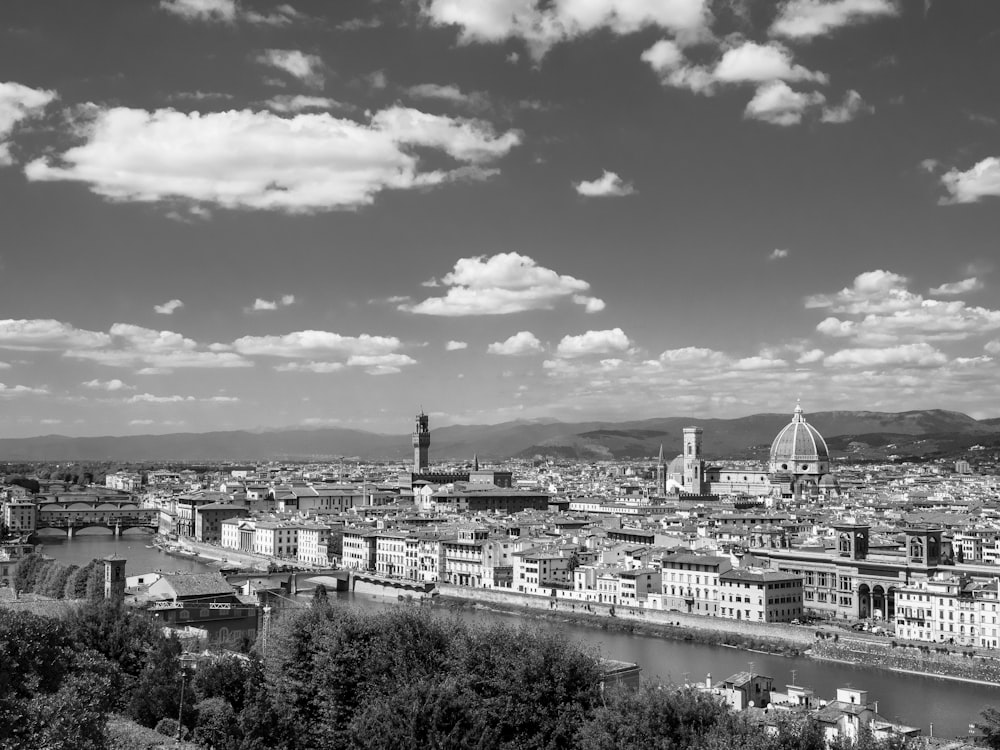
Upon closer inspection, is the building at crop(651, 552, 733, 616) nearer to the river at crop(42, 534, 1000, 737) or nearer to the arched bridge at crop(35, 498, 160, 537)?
the river at crop(42, 534, 1000, 737)

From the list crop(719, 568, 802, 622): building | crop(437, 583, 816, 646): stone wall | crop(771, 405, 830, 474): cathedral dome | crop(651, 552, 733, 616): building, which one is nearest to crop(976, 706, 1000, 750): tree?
crop(437, 583, 816, 646): stone wall

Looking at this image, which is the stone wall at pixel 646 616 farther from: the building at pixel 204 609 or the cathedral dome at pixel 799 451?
the cathedral dome at pixel 799 451

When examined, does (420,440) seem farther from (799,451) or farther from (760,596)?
(760,596)

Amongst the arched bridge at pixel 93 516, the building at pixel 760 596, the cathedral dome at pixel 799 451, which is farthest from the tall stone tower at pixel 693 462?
the building at pixel 760 596

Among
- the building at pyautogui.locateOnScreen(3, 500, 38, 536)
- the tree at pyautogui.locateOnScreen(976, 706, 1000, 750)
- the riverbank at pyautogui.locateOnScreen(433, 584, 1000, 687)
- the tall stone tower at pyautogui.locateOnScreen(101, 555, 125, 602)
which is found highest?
the tall stone tower at pyautogui.locateOnScreen(101, 555, 125, 602)

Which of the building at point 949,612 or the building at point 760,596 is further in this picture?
the building at point 760,596

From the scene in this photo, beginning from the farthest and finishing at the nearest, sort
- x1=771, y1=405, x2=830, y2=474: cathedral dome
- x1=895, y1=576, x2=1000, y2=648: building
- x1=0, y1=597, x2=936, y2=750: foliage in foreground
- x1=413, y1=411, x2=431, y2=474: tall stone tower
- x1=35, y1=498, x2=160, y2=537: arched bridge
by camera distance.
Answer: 1. x1=413, y1=411, x2=431, y2=474: tall stone tower
2. x1=771, y1=405, x2=830, y2=474: cathedral dome
3. x1=35, y1=498, x2=160, y2=537: arched bridge
4. x1=895, y1=576, x2=1000, y2=648: building
5. x1=0, y1=597, x2=936, y2=750: foliage in foreground

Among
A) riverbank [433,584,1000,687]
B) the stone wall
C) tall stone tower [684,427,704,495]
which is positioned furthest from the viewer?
tall stone tower [684,427,704,495]

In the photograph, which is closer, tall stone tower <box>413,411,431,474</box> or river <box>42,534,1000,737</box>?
river <box>42,534,1000,737</box>
